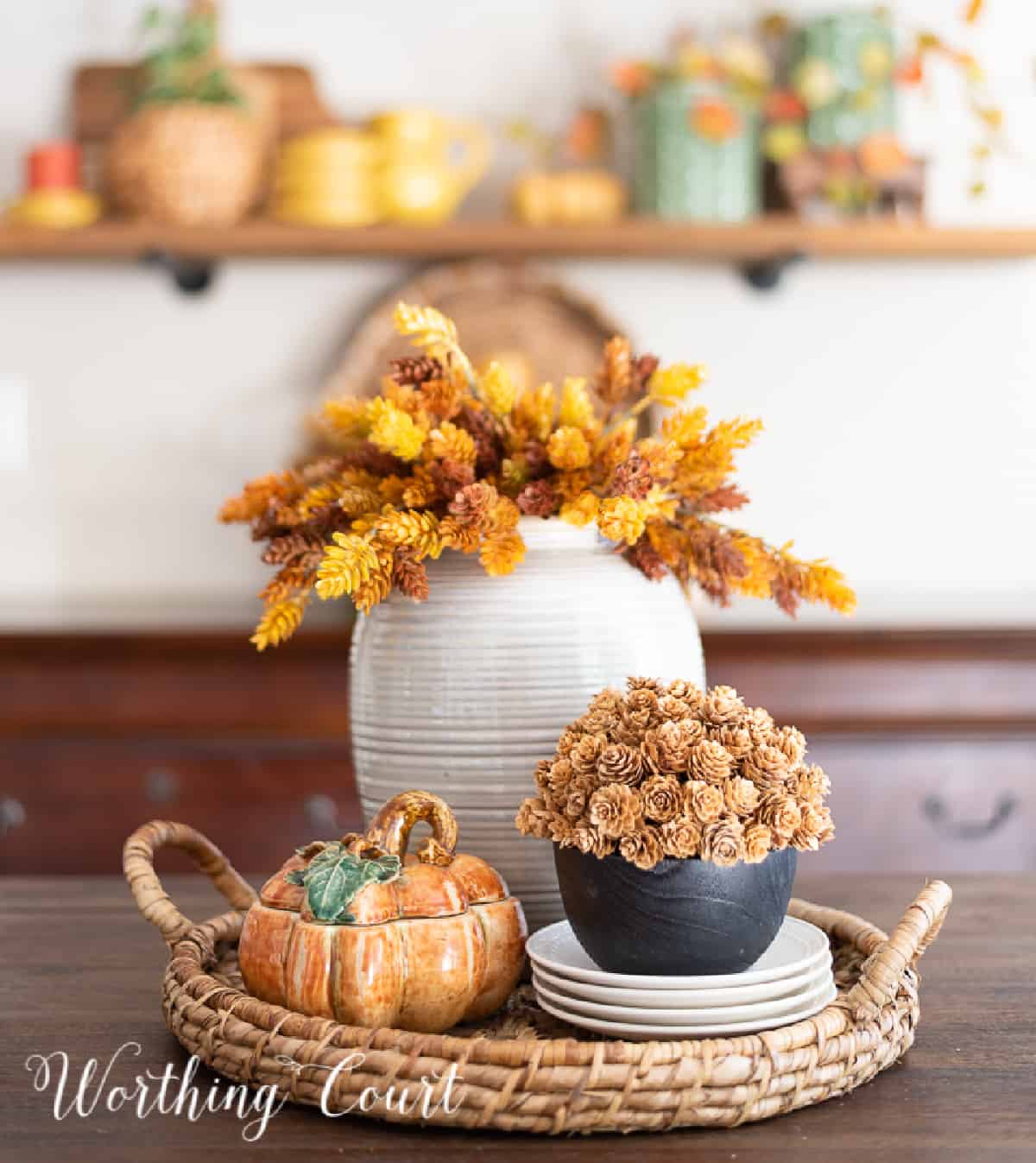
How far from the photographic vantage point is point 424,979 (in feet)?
2.44

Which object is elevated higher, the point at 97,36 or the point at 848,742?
the point at 97,36

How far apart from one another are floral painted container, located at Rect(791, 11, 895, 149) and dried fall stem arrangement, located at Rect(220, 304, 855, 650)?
1.76 metres

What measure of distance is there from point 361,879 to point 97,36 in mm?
2424

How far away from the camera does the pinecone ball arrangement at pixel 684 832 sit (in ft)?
2.38

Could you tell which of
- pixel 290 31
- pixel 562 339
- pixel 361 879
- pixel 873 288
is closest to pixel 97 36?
pixel 290 31

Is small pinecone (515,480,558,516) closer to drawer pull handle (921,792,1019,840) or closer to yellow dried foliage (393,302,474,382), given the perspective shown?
yellow dried foliage (393,302,474,382)

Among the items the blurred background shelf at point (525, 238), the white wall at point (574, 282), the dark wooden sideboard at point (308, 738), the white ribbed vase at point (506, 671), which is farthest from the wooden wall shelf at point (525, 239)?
the white ribbed vase at point (506, 671)

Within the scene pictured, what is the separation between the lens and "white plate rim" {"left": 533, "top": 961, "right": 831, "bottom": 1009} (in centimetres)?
73

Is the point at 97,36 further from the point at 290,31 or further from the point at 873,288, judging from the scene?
the point at 873,288

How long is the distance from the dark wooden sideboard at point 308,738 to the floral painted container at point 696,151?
82cm

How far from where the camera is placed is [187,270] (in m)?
2.72

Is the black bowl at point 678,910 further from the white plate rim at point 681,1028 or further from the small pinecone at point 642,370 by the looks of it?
the small pinecone at point 642,370

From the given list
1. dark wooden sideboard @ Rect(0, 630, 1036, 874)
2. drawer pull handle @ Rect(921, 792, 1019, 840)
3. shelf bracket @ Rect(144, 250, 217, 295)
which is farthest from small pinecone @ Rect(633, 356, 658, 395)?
shelf bracket @ Rect(144, 250, 217, 295)

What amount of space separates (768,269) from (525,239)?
1.56ft
